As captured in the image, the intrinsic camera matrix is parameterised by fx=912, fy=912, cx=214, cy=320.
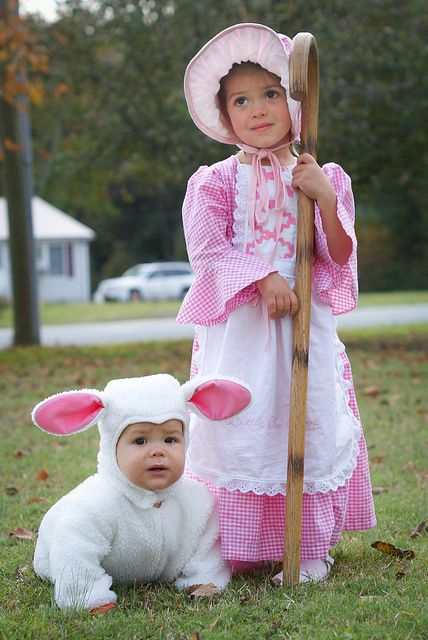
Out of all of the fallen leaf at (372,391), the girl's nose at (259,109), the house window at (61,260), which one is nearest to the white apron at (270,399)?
the girl's nose at (259,109)

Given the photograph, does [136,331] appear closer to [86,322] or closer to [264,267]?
[86,322]

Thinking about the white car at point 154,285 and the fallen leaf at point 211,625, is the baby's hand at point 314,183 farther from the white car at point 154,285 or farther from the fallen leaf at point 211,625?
the white car at point 154,285

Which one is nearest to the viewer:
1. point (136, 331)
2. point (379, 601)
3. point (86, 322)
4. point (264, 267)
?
point (379, 601)

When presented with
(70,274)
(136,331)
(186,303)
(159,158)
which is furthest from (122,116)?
(70,274)

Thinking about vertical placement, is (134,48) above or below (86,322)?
above

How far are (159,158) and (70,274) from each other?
26320 mm

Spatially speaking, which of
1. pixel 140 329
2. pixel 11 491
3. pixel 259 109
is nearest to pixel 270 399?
pixel 259 109

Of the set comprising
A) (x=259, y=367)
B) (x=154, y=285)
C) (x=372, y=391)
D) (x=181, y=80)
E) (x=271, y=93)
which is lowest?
(x=154, y=285)

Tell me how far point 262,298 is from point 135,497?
85 cm

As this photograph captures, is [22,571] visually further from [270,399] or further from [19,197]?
[19,197]

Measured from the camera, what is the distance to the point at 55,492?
477cm

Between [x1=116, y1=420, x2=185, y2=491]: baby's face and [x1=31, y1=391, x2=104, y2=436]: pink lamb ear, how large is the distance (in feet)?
0.48

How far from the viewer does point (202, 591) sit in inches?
123

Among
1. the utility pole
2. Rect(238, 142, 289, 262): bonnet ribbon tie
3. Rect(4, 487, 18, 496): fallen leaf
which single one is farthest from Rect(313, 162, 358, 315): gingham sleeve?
the utility pole
